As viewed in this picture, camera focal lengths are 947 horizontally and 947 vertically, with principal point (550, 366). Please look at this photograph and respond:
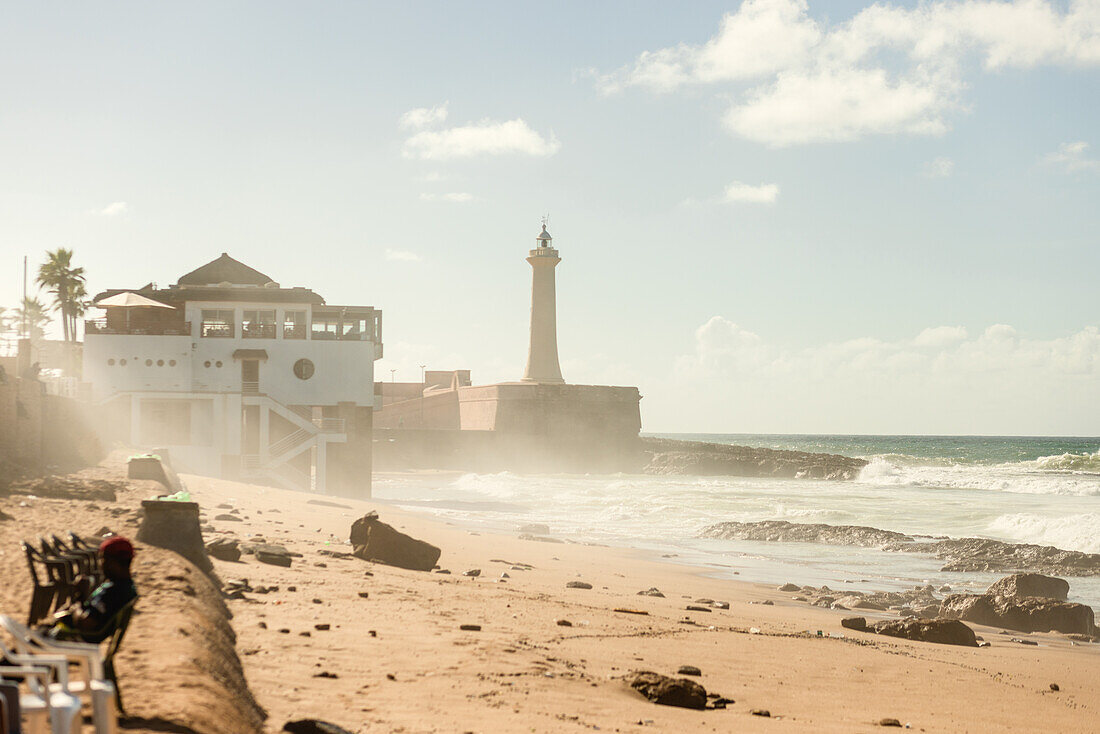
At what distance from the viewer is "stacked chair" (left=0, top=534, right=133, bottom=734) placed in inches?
125

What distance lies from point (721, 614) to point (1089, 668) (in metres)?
4.07

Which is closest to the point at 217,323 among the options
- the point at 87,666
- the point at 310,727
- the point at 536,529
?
the point at 536,529

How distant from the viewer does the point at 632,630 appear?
9859mm

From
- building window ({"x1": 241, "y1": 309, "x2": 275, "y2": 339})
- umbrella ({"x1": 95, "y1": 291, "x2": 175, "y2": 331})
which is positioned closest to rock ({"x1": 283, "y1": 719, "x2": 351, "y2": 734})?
umbrella ({"x1": 95, "y1": 291, "x2": 175, "y2": 331})

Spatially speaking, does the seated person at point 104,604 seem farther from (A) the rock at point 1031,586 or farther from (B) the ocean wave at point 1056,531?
(B) the ocean wave at point 1056,531

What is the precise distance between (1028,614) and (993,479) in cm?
5004

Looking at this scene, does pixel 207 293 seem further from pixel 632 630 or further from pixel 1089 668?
pixel 1089 668

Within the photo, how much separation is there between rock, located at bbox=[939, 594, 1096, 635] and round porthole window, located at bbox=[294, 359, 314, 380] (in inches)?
1014

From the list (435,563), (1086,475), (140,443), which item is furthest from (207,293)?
(1086,475)

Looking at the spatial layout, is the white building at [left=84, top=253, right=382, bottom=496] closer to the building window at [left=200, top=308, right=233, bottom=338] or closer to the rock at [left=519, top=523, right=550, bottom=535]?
the building window at [left=200, top=308, right=233, bottom=338]

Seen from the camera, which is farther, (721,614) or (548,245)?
(548,245)

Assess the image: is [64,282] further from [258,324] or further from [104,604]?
[104,604]

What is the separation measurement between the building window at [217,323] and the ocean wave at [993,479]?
37319 millimetres

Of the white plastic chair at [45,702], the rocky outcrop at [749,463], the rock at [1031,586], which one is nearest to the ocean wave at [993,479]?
the rocky outcrop at [749,463]
